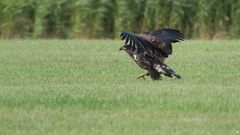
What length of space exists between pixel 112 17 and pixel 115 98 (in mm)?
13370

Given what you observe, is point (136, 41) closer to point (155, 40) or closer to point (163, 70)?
point (155, 40)

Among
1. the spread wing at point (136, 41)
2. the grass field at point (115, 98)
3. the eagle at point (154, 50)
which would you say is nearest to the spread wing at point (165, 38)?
the eagle at point (154, 50)

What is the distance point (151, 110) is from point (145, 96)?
2.57 ft

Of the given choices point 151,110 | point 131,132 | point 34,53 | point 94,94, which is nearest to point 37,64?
point 34,53

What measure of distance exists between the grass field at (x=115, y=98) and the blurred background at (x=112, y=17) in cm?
701

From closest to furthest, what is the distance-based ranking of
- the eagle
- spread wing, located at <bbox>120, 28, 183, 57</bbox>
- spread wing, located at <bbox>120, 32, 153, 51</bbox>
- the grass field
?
the grass field → spread wing, located at <bbox>120, 32, 153, 51</bbox> → spread wing, located at <bbox>120, 28, 183, 57</bbox> → the eagle

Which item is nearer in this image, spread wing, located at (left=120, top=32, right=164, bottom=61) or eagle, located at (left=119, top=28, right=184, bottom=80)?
spread wing, located at (left=120, top=32, right=164, bottom=61)

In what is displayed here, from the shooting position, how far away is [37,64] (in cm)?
1369

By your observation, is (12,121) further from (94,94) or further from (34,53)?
(34,53)

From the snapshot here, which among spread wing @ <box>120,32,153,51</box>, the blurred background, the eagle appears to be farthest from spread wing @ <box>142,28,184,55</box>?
the blurred background

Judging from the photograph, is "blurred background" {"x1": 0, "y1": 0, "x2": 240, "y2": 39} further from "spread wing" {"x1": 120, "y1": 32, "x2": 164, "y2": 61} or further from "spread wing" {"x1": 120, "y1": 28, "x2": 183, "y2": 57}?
"spread wing" {"x1": 120, "y1": 32, "x2": 164, "y2": 61}

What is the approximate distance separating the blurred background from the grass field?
23.0ft

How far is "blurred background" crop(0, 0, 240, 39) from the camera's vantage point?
70.4 ft

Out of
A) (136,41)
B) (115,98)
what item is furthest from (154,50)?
(115,98)
